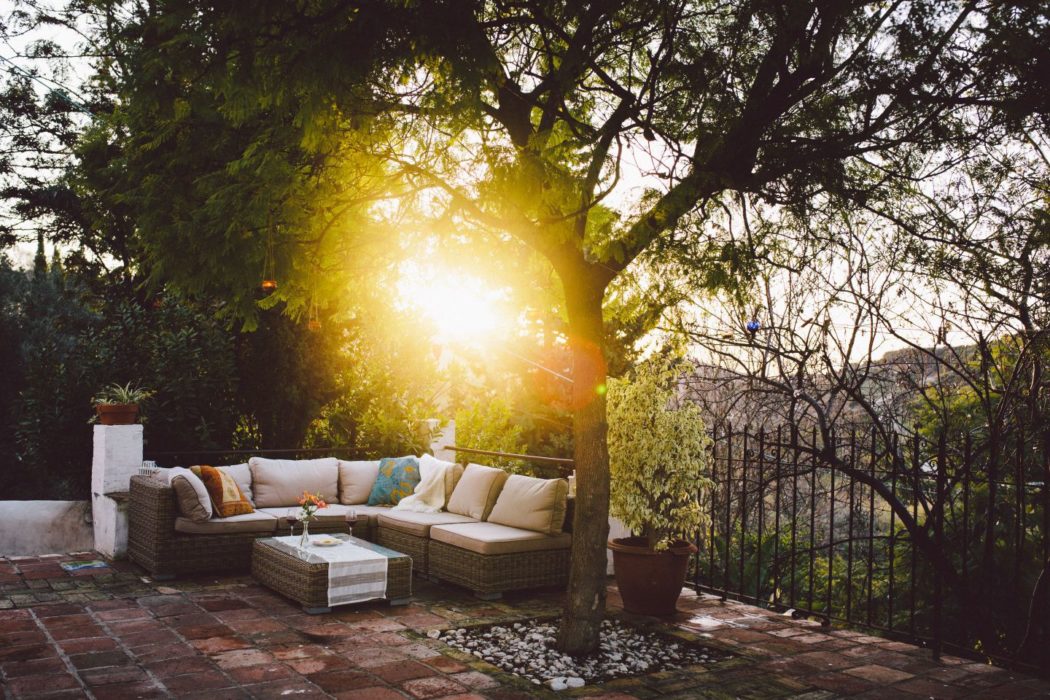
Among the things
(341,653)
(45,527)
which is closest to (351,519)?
(341,653)

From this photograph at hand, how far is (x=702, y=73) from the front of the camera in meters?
3.80

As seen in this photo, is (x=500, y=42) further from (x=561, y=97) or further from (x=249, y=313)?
(x=249, y=313)

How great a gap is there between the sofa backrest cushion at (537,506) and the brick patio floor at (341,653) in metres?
0.55

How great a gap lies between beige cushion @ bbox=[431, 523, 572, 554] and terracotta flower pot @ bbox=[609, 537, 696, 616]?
65 cm

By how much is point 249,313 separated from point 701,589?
13.2 feet

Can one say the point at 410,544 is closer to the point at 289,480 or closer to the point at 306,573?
the point at 306,573

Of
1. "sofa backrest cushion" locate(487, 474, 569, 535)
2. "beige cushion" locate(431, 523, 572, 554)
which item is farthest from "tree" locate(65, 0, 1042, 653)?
"sofa backrest cushion" locate(487, 474, 569, 535)

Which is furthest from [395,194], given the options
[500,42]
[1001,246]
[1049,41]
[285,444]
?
[285,444]

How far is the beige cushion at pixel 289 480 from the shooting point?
22.7 ft

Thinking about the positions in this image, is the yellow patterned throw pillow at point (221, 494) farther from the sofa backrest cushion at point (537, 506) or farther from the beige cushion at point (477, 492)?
the sofa backrest cushion at point (537, 506)

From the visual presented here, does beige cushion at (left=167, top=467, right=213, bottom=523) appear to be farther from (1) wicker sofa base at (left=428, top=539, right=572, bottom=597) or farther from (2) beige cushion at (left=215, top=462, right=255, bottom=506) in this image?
(1) wicker sofa base at (left=428, top=539, right=572, bottom=597)

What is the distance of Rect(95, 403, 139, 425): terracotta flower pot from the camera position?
6625mm

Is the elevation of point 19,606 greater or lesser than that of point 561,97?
lesser

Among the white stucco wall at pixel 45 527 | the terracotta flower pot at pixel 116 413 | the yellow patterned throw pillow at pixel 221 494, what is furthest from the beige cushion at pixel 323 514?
the white stucco wall at pixel 45 527
